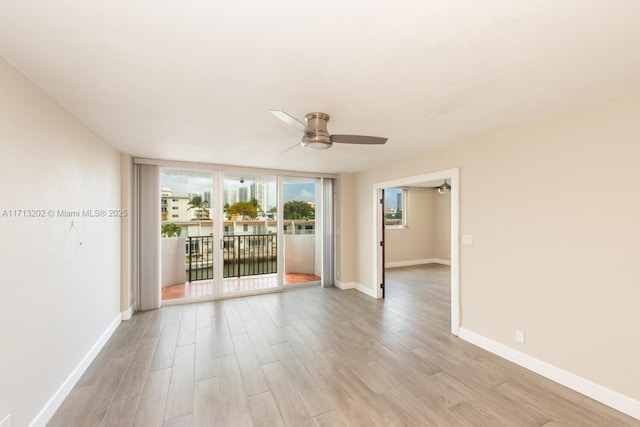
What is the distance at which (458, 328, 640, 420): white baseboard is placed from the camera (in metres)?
2.03

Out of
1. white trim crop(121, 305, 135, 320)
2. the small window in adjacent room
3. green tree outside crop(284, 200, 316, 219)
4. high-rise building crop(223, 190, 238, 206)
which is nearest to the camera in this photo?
white trim crop(121, 305, 135, 320)

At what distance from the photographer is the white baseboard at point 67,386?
6.14 ft

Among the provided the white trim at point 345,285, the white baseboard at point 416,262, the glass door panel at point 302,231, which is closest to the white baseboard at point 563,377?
the white trim at point 345,285

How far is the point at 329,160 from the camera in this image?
13.9 feet

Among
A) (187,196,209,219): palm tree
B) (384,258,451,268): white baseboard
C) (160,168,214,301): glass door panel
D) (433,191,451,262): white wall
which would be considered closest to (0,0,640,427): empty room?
(160,168,214,301): glass door panel

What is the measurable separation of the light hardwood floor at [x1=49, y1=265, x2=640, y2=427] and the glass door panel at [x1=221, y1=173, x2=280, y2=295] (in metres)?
1.46

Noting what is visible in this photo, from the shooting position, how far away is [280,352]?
2934mm

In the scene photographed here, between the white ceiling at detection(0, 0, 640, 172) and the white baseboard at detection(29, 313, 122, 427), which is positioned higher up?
the white ceiling at detection(0, 0, 640, 172)

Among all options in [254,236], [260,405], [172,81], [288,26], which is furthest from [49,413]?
[254,236]

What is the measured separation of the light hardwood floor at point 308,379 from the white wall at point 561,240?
1.23 ft

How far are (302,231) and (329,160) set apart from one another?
2089 mm

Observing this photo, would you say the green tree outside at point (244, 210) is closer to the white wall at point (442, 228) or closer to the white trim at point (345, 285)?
the white trim at point (345, 285)

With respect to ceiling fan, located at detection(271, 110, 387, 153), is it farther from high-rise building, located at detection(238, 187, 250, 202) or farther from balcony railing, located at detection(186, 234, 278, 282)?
balcony railing, located at detection(186, 234, 278, 282)

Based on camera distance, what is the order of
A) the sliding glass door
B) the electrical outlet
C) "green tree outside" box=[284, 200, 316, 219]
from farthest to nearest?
1. "green tree outside" box=[284, 200, 316, 219]
2. the sliding glass door
3. the electrical outlet
